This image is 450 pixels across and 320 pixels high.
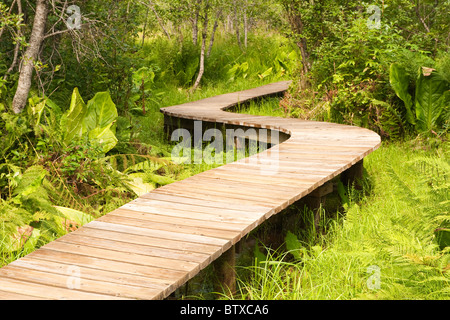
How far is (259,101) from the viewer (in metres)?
10.4

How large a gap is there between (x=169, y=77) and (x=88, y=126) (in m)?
6.73

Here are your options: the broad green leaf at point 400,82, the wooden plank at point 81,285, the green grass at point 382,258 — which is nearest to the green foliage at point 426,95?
the broad green leaf at point 400,82

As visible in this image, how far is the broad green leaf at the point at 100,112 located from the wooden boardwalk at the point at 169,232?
1.76 m

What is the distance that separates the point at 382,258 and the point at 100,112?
11.9ft

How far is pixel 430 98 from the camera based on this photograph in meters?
6.88

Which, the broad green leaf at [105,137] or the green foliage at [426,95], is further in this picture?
the green foliage at [426,95]

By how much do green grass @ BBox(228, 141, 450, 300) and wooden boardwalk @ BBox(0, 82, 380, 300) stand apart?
17.1 inches

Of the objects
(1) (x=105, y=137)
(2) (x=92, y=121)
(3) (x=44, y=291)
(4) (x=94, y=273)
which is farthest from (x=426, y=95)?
(3) (x=44, y=291)

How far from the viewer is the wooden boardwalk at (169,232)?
8.49ft

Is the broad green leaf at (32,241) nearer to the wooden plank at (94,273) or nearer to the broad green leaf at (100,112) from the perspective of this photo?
the wooden plank at (94,273)

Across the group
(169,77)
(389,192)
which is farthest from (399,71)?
(169,77)

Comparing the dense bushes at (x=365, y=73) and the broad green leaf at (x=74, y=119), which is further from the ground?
the dense bushes at (x=365, y=73)

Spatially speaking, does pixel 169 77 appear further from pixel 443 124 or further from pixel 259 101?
pixel 443 124

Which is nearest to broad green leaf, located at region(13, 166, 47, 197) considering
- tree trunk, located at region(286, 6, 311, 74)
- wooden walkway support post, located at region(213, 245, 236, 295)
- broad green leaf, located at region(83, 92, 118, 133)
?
broad green leaf, located at region(83, 92, 118, 133)
